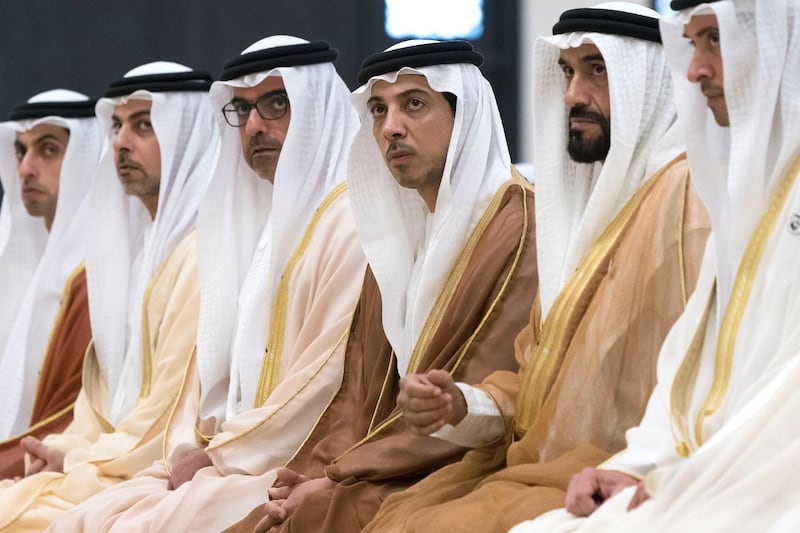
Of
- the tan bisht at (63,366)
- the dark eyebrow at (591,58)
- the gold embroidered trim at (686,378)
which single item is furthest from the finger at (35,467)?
the gold embroidered trim at (686,378)

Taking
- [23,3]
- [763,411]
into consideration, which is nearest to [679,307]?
[763,411]

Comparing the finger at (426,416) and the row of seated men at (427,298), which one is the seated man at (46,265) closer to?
the row of seated men at (427,298)

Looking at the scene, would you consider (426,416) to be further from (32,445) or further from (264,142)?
(32,445)

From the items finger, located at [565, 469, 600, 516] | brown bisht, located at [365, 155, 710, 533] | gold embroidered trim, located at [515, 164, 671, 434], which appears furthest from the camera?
gold embroidered trim, located at [515, 164, 671, 434]

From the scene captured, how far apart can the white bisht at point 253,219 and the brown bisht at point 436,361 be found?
0.60 m

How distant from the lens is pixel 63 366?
619 centimetres

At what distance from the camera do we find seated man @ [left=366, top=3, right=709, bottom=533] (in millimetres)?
3799

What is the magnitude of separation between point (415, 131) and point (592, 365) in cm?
107

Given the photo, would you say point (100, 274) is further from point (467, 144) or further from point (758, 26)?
point (758, 26)

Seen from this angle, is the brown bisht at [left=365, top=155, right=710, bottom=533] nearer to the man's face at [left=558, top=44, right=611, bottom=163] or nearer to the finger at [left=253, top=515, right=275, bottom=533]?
the man's face at [left=558, top=44, right=611, bottom=163]

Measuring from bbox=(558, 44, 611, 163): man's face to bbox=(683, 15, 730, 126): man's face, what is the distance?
1.83 feet

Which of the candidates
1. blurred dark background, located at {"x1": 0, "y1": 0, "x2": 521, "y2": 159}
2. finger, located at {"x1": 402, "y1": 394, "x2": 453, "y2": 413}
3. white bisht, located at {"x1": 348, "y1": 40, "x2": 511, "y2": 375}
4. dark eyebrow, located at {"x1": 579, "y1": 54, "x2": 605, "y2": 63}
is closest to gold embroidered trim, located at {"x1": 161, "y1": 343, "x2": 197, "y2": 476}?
white bisht, located at {"x1": 348, "y1": 40, "x2": 511, "y2": 375}

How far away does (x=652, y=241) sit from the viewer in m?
3.88

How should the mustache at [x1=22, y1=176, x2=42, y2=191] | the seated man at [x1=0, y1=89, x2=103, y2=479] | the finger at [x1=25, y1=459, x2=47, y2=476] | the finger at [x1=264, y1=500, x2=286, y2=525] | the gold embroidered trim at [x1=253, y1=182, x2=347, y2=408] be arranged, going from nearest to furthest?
the finger at [x1=264, y1=500, x2=286, y2=525] < the gold embroidered trim at [x1=253, y1=182, x2=347, y2=408] < the finger at [x1=25, y1=459, x2=47, y2=476] < the seated man at [x1=0, y1=89, x2=103, y2=479] < the mustache at [x1=22, y1=176, x2=42, y2=191]
